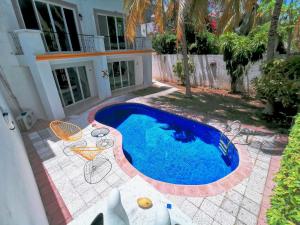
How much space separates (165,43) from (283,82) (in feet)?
48.3

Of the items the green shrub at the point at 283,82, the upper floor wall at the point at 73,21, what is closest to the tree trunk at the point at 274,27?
the green shrub at the point at 283,82

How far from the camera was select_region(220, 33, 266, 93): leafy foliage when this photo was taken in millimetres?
10970

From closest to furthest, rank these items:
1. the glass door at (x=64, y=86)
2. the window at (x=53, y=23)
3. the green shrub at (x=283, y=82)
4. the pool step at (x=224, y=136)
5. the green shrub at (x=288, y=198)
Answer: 1. the green shrub at (x=288, y=198)
2. the pool step at (x=224, y=136)
3. the green shrub at (x=283, y=82)
4. the window at (x=53, y=23)
5. the glass door at (x=64, y=86)

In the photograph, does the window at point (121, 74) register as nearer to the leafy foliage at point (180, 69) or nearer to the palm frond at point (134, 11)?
the leafy foliage at point (180, 69)

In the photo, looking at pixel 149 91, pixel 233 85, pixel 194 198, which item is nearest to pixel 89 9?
pixel 149 91

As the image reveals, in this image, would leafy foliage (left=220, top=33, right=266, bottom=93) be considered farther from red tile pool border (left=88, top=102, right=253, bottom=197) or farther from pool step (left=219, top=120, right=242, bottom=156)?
red tile pool border (left=88, top=102, right=253, bottom=197)

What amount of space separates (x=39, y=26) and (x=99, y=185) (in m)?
9.84

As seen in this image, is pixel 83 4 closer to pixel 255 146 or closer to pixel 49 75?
pixel 49 75

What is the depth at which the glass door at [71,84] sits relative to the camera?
10492mm

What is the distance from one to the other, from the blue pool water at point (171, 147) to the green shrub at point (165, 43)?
10.9 meters

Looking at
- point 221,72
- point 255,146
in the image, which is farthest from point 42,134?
point 221,72

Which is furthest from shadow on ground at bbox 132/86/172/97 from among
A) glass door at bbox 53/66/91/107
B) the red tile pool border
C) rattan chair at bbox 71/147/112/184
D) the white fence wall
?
the red tile pool border

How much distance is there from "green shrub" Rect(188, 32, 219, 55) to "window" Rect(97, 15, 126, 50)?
7.25m

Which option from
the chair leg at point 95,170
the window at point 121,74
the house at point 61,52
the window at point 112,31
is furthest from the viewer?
the window at point 121,74
